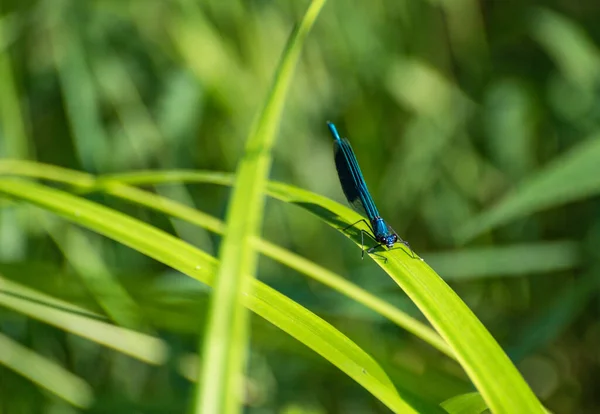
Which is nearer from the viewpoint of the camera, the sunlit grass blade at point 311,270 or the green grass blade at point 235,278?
the green grass blade at point 235,278

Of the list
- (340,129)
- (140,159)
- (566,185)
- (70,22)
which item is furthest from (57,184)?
(566,185)

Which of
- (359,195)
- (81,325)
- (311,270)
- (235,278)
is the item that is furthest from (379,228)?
(81,325)

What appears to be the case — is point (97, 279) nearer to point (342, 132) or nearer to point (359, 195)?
point (359, 195)

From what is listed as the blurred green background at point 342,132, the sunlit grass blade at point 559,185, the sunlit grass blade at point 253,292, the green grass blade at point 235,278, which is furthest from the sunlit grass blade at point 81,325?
the sunlit grass blade at point 559,185

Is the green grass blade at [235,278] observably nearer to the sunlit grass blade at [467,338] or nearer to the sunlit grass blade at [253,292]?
the sunlit grass blade at [253,292]

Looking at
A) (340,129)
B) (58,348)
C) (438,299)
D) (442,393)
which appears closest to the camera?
(438,299)

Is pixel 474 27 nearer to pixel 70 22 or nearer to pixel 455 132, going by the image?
pixel 455 132

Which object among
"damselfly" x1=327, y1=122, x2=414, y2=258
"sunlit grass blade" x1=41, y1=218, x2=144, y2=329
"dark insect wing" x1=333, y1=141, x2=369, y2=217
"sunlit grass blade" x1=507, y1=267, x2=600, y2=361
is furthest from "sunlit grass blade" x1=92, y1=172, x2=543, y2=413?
"sunlit grass blade" x1=507, y1=267, x2=600, y2=361
